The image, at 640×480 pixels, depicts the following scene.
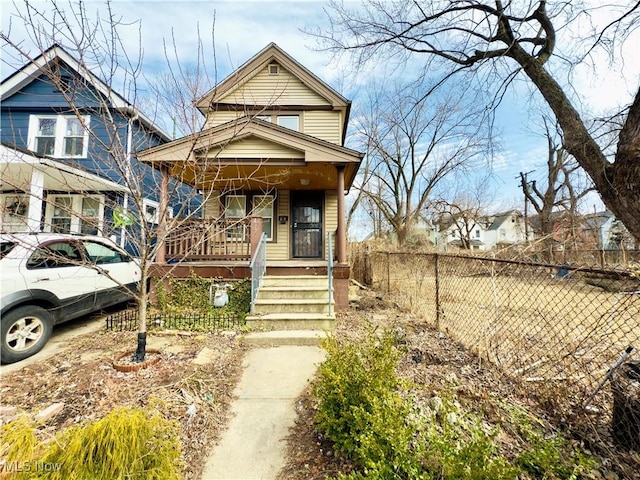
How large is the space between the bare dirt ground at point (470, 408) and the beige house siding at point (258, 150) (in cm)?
505

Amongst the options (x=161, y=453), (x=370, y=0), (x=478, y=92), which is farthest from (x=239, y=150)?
(x=161, y=453)

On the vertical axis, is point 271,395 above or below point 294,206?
below

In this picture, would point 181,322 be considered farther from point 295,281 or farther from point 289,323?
point 295,281

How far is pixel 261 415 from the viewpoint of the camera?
268 cm

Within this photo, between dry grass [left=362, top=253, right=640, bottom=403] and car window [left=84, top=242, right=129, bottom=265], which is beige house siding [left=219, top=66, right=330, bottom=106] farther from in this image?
car window [left=84, top=242, right=129, bottom=265]

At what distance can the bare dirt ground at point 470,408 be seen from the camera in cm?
202

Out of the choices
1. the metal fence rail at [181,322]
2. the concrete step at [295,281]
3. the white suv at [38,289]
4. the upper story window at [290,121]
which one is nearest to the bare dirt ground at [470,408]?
the concrete step at [295,281]

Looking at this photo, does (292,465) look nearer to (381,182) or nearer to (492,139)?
(492,139)

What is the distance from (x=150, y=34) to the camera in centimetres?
342

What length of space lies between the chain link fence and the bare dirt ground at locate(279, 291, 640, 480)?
169 millimetres

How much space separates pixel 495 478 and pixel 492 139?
6.14 meters

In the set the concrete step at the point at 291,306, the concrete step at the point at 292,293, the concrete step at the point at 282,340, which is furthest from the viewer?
the concrete step at the point at 292,293

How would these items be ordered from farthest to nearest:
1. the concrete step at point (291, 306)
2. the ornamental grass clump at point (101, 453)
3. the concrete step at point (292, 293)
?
the concrete step at point (292, 293)
the concrete step at point (291, 306)
the ornamental grass clump at point (101, 453)

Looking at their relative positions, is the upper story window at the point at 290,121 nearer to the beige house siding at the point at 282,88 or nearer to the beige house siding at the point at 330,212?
the beige house siding at the point at 282,88
